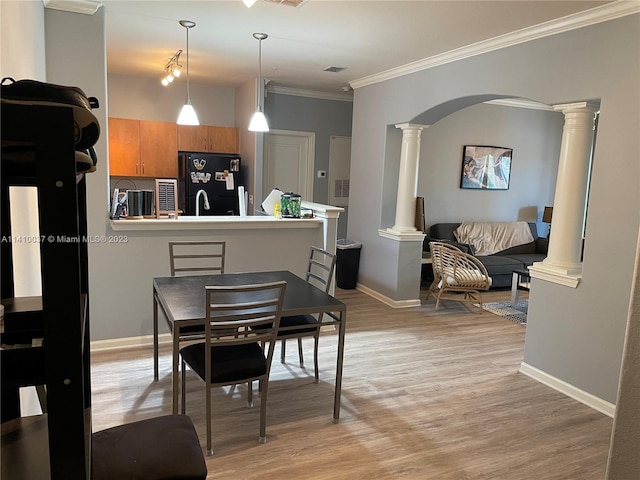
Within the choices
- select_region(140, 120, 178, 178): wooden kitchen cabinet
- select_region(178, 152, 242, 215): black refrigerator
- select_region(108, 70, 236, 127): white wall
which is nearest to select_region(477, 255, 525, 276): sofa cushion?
select_region(178, 152, 242, 215): black refrigerator

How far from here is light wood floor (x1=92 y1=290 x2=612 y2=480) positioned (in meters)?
2.42

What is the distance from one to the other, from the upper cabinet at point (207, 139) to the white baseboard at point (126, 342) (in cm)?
328

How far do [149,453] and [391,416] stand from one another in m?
1.86

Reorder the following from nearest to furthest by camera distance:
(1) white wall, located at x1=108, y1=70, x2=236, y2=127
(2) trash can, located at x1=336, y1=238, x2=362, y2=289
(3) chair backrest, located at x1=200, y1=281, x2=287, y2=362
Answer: (3) chair backrest, located at x1=200, y1=281, x2=287, y2=362, (2) trash can, located at x1=336, y1=238, x2=362, y2=289, (1) white wall, located at x1=108, y1=70, x2=236, y2=127

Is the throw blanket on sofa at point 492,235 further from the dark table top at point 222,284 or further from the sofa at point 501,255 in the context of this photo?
the dark table top at point 222,284

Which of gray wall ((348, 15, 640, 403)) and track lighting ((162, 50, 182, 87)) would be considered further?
track lighting ((162, 50, 182, 87))

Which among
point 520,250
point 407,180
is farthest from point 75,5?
A: point 520,250

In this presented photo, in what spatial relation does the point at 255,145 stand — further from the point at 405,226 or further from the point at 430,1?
the point at 430,1

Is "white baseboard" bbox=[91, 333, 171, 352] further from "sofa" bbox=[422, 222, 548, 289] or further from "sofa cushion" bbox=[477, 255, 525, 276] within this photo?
"sofa cushion" bbox=[477, 255, 525, 276]

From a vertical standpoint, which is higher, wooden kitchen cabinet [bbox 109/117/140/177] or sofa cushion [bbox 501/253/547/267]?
wooden kitchen cabinet [bbox 109/117/140/177]

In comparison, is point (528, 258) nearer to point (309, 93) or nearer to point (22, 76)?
point (309, 93)

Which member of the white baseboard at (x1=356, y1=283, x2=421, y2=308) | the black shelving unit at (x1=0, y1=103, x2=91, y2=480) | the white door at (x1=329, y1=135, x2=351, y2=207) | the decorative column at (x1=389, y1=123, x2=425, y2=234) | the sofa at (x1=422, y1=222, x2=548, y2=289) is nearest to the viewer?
the black shelving unit at (x1=0, y1=103, x2=91, y2=480)

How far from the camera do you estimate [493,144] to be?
22.6 feet

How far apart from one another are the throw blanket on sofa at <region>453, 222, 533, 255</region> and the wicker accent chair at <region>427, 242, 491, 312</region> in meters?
1.18
